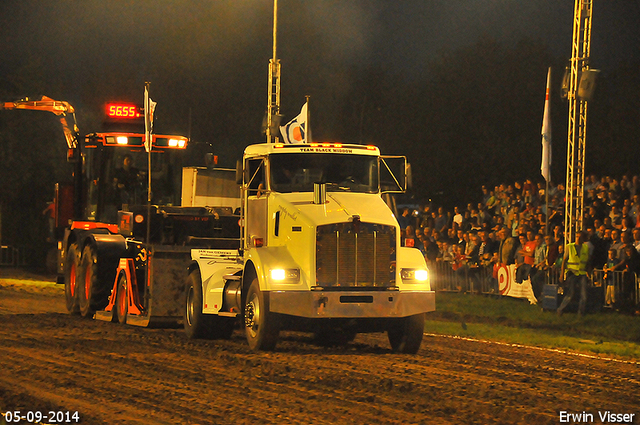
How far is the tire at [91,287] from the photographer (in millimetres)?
18953

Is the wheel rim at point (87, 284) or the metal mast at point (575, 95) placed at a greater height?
the metal mast at point (575, 95)

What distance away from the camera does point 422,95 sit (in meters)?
47.8

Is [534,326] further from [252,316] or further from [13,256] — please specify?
[13,256]

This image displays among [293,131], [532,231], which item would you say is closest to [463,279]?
[532,231]

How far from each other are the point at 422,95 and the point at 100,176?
99.0ft

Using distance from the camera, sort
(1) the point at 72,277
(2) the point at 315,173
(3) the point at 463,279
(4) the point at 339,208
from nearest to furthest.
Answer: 1. (4) the point at 339,208
2. (2) the point at 315,173
3. (1) the point at 72,277
4. (3) the point at 463,279

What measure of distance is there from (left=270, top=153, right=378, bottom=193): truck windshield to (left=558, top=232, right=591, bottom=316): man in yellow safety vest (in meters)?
6.73

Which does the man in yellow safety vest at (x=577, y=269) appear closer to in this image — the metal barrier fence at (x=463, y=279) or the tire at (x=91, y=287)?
the metal barrier fence at (x=463, y=279)

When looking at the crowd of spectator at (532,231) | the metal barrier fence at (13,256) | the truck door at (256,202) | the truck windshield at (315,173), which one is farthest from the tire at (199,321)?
the metal barrier fence at (13,256)

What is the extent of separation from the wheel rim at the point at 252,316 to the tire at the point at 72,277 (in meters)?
6.99

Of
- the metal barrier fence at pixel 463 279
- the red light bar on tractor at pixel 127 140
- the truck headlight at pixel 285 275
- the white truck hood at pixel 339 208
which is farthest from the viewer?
the metal barrier fence at pixel 463 279

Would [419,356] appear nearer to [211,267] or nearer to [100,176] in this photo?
[211,267]

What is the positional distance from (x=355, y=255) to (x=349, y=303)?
665 millimetres

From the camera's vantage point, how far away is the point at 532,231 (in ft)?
79.8
